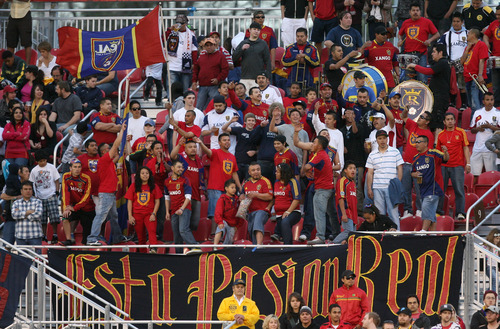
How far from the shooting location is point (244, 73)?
23359 mm

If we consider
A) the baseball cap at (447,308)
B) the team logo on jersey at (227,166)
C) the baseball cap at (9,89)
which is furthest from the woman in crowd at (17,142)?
the baseball cap at (447,308)

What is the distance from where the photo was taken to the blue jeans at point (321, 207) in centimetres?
1836

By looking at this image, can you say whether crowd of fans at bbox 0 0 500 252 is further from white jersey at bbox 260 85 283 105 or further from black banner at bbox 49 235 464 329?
black banner at bbox 49 235 464 329

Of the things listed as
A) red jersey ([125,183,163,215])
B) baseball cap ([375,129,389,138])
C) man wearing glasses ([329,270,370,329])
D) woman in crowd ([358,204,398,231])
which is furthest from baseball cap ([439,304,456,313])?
red jersey ([125,183,163,215])

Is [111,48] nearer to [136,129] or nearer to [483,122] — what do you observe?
[136,129]

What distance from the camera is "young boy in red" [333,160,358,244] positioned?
18188 mm

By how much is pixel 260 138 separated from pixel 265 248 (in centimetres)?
308

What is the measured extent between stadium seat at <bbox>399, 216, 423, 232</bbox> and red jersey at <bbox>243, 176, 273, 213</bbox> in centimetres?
230

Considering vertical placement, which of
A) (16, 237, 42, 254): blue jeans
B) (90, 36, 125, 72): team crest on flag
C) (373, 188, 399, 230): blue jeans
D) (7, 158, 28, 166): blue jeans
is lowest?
(16, 237, 42, 254): blue jeans

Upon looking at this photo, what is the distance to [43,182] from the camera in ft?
65.2

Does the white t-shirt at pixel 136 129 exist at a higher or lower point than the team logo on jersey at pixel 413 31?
lower

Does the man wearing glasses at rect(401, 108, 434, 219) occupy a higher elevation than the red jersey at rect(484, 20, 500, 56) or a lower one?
lower

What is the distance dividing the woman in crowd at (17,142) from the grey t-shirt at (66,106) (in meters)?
1.59

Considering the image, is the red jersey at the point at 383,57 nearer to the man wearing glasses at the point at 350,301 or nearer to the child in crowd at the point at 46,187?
the child in crowd at the point at 46,187
